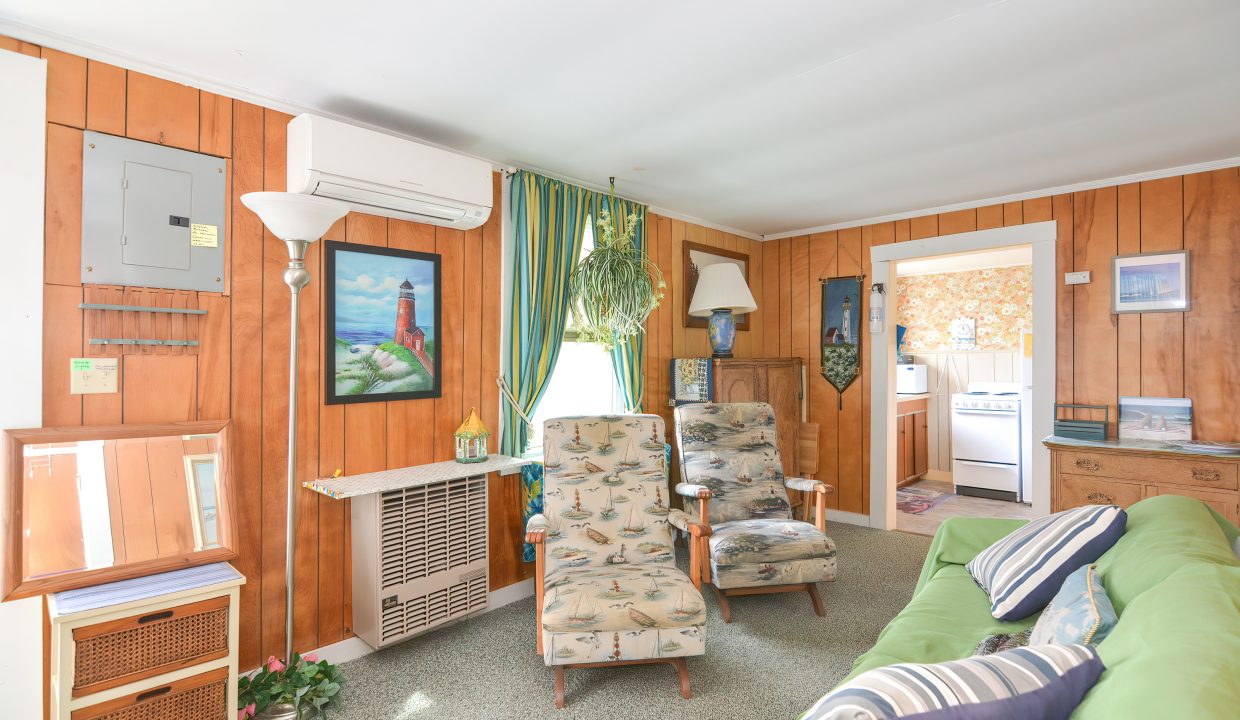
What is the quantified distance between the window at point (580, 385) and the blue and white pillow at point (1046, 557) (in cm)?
244

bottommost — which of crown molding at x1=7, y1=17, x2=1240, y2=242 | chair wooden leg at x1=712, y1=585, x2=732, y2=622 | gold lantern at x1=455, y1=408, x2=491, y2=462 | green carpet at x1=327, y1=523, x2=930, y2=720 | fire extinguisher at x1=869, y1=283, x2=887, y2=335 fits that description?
green carpet at x1=327, y1=523, x2=930, y2=720

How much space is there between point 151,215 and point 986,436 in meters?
6.73

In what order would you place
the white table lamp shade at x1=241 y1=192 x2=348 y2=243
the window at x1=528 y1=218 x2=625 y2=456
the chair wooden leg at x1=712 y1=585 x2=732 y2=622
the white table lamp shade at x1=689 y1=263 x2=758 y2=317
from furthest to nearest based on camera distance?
the white table lamp shade at x1=689 y1=263 x2=758 y2=317 < the window at x1=528 y1=218 x2=625 y2=456 < the chair wooden leg at x1=712 y1=585 x2=732 y2=622 < the white table lamp shade at x1=241 y1=192 x2=348 y2=243

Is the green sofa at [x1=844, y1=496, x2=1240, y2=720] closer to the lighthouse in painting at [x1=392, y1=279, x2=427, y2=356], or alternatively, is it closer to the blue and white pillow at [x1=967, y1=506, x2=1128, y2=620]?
the blue and white pillow at [x1=967, y1=506, x2=1128, y2=620]

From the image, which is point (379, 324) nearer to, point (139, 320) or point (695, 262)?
point (139, 320)

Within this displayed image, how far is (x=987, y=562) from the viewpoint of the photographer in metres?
2.18

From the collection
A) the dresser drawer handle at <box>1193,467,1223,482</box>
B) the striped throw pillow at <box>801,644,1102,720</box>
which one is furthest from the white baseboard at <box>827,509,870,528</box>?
the striped throw pillow at <box>801,644,1102,720</box>

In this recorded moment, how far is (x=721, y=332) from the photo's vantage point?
14.8 feet

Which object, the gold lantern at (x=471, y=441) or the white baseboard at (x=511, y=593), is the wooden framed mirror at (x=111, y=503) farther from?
the white baseboard at (x=511, y=593)

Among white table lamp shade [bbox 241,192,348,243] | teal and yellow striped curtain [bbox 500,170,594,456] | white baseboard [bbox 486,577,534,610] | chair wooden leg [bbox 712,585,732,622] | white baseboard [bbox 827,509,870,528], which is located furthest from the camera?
white baseboard [bbox 827,509,870,528]

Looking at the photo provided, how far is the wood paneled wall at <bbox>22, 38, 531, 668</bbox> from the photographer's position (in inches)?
84.4

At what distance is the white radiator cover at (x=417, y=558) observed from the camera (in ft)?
8.73

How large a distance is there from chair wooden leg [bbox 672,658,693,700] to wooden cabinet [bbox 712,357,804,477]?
6.95 feet

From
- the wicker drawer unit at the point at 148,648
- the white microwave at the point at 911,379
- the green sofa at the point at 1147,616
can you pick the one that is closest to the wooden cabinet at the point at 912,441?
the white microwave at the point at 911,379
